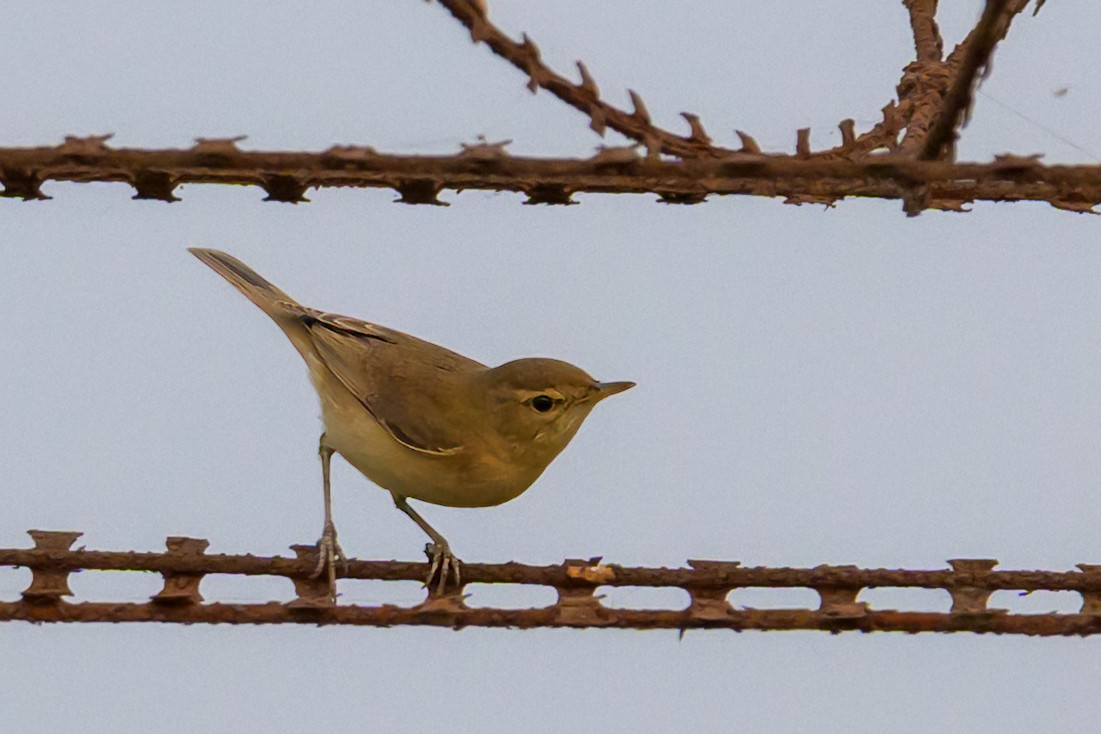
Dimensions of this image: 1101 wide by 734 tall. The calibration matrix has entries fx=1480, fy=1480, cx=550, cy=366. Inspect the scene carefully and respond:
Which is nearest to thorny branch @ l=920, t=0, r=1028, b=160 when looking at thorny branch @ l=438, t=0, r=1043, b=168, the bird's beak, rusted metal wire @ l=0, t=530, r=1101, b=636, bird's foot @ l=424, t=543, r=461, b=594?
thorny branch @ l=438, t=0, r=1043, b=168

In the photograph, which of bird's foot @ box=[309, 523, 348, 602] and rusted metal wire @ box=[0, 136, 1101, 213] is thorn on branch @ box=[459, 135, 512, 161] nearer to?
rusted metal wire @ box=[0, 136, 1101, 213]

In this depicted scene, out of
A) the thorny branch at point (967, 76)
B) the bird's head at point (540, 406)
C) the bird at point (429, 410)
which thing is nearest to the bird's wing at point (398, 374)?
the bird at point (429, 410)

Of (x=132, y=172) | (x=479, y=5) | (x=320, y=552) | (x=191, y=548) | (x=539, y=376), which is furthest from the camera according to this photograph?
(x=539, y=376)

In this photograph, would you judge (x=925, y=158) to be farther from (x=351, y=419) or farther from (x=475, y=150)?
(x=351, y=419)

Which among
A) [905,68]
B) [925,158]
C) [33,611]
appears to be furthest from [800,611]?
[905,68]

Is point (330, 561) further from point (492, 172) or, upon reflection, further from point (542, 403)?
point (542, 403)
